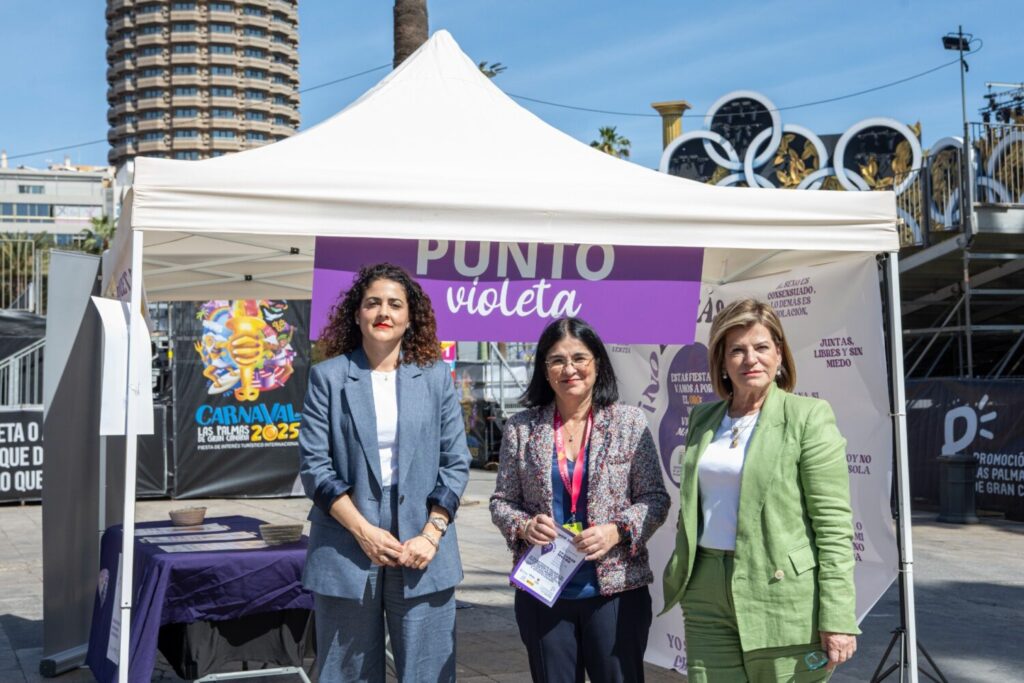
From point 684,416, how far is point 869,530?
123 cm

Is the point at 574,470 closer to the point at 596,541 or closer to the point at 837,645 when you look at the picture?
the point at 596,541

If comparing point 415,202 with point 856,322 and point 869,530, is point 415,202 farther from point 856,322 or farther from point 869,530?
point 869,530

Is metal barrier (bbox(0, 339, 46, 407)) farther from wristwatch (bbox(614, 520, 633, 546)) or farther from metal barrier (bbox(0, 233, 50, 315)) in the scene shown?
wristwatch (bbox(614, 520, 633, 546))

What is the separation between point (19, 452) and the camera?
16.2 meters

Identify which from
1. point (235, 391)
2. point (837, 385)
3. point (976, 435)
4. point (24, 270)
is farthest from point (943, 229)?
point (24, 270)

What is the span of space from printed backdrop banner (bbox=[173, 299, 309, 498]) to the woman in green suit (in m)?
13.8

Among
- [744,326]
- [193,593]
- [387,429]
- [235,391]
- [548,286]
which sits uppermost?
[548,286]

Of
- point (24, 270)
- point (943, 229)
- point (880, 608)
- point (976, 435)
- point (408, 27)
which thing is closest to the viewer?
point (880, 608)

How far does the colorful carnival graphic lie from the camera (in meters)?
16.7

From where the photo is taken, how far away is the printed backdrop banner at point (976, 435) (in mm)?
13539

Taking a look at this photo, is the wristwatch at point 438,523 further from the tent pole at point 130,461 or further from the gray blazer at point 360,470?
the tent pole at point 130,461

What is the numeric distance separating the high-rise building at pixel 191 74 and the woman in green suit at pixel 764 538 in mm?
132490

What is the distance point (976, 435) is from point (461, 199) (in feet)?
38.1

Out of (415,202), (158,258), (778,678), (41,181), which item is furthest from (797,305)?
(41,181)
